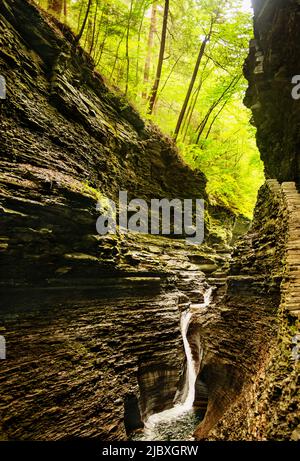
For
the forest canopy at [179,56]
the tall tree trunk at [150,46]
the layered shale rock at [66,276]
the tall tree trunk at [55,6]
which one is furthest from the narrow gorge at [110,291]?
the tall tree trunk at [150,46]

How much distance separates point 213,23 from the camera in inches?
487

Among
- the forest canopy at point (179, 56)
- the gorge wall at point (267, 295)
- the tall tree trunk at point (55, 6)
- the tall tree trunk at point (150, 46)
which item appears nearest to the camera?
the gorge wall at point (267, 295)

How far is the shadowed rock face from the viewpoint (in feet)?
19.6

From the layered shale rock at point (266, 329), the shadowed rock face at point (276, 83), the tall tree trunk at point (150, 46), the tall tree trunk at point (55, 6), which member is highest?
the tall tree trunk at point (150, 46)

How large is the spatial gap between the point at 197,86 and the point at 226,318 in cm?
1331

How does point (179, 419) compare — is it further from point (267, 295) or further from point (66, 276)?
point (66, 276)

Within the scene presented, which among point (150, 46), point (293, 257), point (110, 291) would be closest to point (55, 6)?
point (150, 46)

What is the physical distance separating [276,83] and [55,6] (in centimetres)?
854

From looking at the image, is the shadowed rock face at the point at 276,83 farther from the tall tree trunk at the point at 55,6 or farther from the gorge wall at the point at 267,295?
the tall tree trunk at the point at 55,6

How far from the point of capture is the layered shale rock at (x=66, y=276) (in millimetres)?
5316

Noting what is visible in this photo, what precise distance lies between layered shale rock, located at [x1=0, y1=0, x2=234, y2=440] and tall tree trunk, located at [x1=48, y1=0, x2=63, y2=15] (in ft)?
2.96

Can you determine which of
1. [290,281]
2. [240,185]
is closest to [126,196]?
[290,281]

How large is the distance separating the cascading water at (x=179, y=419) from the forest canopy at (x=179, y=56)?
10492 millimetres
